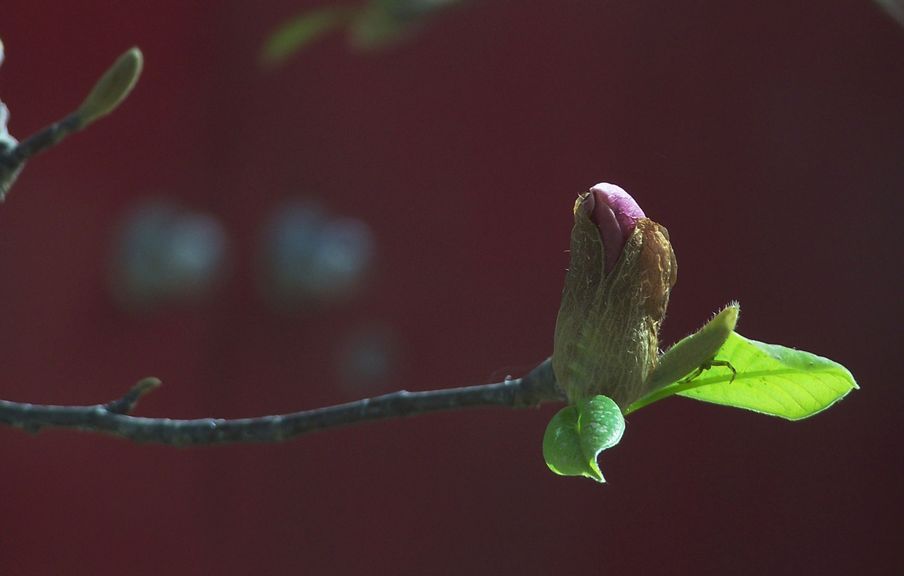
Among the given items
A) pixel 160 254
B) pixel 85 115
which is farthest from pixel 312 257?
pixel 85 115

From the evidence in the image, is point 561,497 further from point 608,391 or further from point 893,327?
point 608,391

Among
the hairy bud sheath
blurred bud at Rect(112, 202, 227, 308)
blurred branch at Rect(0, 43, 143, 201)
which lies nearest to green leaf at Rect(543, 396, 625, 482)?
the hairy bud sheath

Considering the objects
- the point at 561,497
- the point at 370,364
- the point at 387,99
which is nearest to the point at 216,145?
the point at 387,99

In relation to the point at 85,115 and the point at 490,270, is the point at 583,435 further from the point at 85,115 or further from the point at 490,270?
the point at 490,270

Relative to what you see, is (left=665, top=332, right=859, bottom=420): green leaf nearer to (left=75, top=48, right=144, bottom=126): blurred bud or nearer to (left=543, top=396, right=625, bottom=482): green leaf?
(left=543, top=396, right=625, bottom=482): green leaf

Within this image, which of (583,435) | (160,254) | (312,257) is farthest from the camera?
(312,257)

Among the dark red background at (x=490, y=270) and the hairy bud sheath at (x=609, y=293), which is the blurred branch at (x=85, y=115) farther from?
the dark red background at (x=490, y=270)
